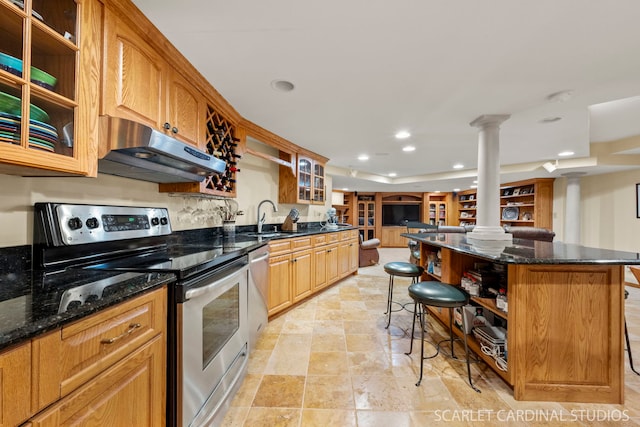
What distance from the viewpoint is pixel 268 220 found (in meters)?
3.38

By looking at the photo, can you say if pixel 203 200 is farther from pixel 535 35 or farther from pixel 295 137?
pixel 535 35

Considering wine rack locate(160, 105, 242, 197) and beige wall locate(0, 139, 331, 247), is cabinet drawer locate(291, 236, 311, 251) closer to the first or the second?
beige wall locate(0, 139, 331, 247)

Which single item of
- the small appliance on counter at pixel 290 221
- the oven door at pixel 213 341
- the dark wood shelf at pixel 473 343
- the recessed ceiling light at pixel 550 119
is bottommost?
the dark wood shelf at pixel 473 343

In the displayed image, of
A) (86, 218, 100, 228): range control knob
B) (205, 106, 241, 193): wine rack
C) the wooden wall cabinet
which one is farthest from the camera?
(205, 106, 241, 193): wine rack

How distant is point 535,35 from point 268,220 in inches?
117

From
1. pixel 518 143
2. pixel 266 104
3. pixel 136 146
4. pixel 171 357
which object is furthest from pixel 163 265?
pixel 518 143

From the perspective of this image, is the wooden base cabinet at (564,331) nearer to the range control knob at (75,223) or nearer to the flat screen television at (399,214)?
the range control knob at (75,223)

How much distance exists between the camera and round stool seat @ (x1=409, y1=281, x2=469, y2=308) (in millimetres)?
1650

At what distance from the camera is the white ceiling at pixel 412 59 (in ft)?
3.95

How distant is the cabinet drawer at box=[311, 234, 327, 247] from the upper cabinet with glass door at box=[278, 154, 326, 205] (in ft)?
2.04

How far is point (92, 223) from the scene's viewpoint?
1285 mm

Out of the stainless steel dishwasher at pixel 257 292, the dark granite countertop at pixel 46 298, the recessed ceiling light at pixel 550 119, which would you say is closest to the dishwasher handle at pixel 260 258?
Answer: the stainless steel dishwasher at pixel 257 292

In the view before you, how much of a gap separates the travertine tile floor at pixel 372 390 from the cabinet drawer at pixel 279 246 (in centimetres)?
76

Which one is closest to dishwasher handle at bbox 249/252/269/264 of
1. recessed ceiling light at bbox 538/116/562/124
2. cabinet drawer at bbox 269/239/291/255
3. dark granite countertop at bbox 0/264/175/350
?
cabinet drawer at bbox 269/239/291/255
